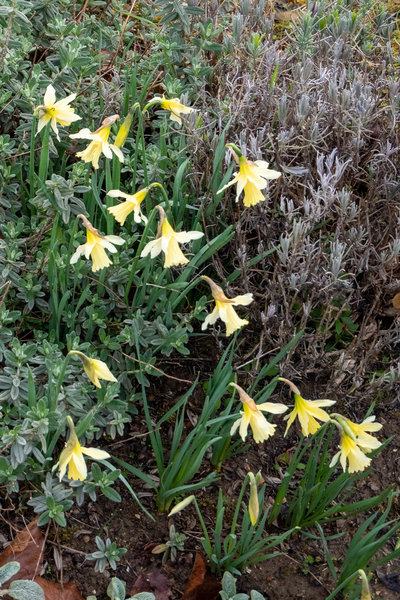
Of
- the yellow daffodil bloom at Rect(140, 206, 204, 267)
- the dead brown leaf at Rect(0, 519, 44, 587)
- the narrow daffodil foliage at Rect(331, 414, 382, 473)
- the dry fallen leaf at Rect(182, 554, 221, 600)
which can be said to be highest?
the yellow daffodil bloom at Rect(140, 206, 204, 267)

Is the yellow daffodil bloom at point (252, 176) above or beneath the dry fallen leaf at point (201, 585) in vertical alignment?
above

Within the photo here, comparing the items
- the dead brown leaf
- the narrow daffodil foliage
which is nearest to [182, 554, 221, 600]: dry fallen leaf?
the dead brown leaf

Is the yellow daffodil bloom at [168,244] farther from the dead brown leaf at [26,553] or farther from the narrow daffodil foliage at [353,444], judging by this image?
the dead brown leaf at [26,553]

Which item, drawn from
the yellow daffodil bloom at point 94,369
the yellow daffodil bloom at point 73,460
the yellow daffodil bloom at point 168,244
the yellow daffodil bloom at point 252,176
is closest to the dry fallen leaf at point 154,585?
the yellow daffodil bloom at point 73,460

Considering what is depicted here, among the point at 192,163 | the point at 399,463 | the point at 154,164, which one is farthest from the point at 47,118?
the point at 399,463

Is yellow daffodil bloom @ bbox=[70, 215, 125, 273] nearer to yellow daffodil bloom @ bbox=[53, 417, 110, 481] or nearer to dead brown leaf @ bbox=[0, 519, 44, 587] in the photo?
yellow daffodil bloom @ bbox=[53, 417, 110, 481]

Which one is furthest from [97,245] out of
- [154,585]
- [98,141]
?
[154,585]

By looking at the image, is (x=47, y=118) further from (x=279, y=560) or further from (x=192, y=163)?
(x=279, y=560)
